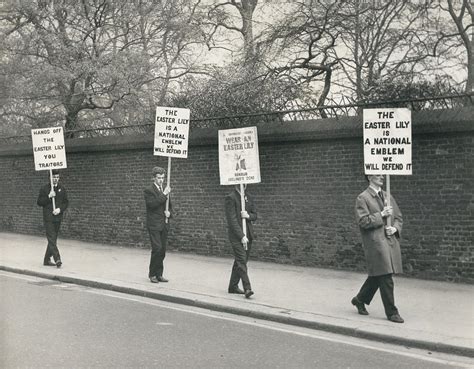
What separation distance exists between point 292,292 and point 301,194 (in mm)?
2561

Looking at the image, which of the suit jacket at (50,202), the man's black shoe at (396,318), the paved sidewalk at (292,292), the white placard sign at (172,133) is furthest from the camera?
the suit jacket at (50,202)

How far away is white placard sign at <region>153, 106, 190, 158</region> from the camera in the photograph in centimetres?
1088

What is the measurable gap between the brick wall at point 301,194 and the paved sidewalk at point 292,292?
15.0 inches

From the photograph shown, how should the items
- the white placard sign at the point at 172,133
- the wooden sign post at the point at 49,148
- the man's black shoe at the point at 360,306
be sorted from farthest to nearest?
the wooden sign post at the point at 49,148, the white placard sign at the point at 172,133, the man's black shoe at the point at 360,306

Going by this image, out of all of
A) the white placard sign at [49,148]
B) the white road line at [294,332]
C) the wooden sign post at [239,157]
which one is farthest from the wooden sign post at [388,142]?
the white placard sign at [49,148]

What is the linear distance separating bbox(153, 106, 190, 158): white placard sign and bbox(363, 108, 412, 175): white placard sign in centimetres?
400

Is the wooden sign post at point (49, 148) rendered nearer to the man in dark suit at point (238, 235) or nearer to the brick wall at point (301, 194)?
the brick wall at point (301, 194)

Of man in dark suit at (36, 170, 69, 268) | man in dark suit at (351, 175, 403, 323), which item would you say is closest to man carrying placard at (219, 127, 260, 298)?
man in dark suit at (351, 175, 403, 323)

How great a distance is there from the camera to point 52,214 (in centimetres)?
1192

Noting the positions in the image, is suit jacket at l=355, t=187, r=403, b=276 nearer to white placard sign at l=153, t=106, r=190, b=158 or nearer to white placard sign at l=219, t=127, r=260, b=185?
white placard sign at l=219, t=127, r=260, b=185

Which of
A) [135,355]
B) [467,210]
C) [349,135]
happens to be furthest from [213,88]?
[135,355]

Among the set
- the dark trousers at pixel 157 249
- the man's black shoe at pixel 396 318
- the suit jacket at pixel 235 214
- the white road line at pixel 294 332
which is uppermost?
the suit jacket at pixel 235 214

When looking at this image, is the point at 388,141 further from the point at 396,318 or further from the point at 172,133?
the point at 172,133

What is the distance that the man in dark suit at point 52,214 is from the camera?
11781 millimetres
